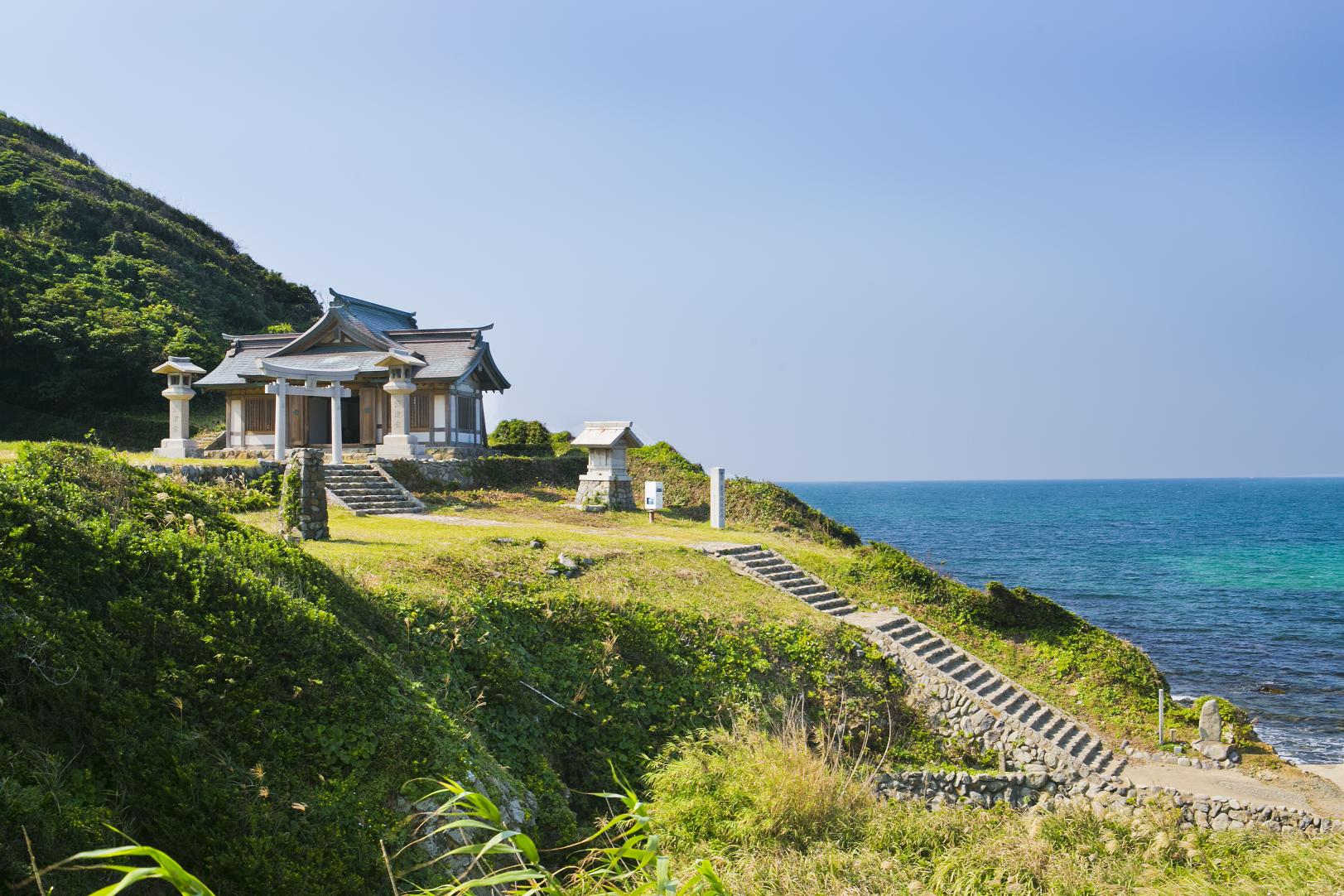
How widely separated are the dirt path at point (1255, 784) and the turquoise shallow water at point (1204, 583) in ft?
12.2

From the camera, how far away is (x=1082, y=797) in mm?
14914

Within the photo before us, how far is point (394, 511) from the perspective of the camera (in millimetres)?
24781

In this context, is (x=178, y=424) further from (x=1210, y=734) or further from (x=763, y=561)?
(x=1210, y=734)

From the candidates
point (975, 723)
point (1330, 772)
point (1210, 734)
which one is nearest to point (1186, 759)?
point (1210, 734)

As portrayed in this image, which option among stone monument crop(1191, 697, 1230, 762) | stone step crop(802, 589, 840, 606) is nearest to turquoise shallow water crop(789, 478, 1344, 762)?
stone monument crop(1191, 697, 1230, 762)

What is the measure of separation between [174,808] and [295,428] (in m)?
31.2

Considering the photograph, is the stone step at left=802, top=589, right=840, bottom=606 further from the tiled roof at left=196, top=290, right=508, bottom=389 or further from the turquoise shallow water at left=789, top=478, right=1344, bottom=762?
the tiled roof at left=196, top=290, right=508, bottom=389

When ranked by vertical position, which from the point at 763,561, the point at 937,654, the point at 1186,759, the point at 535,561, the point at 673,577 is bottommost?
the point at 1186,759

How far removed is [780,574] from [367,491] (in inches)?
477

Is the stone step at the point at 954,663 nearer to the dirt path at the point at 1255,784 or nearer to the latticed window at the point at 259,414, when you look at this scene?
the dirt path at the point at 1255,784

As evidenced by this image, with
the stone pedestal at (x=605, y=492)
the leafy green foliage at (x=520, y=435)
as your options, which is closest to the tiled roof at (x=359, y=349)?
the leafy green foliage at (x=520, y=435)

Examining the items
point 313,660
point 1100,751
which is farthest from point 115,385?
point 1100,751

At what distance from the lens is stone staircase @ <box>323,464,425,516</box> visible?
79.6ft

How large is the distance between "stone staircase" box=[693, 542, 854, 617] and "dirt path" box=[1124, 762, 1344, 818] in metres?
7.05
